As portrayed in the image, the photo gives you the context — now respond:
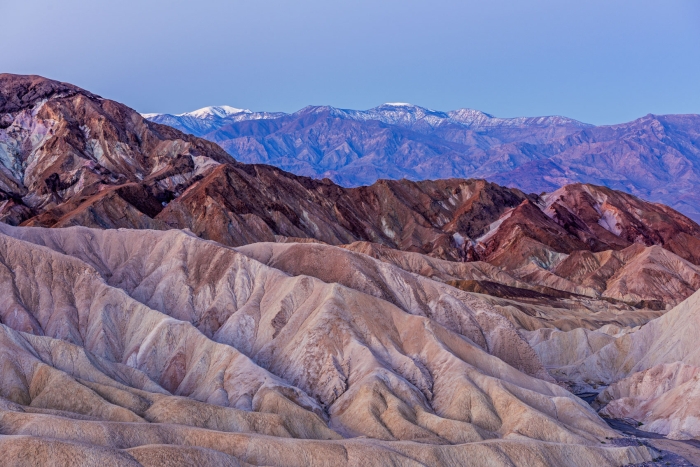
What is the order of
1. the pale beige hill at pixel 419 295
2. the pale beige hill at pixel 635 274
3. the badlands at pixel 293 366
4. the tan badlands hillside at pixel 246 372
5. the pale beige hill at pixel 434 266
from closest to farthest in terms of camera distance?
1. the tan badlands hillside at pixel 246 372
2. the badlands at pixel 293 366
3. the pale beige hill at pixel 419 295
4. the pale beige hill at pixel 434 266
5. the pale beige hill at pixel 635 274

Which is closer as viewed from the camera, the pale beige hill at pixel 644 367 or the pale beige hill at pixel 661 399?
the pale beige hill at pixel 661 399

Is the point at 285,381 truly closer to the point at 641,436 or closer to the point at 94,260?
the point at 641,436

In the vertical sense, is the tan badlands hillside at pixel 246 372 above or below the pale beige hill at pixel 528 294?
below

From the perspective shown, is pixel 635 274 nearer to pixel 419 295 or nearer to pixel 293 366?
pixel 419 295

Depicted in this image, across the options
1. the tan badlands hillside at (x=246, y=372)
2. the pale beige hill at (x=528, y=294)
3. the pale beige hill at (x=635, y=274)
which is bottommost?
the tan badlands hillside at (x=246, y=372)

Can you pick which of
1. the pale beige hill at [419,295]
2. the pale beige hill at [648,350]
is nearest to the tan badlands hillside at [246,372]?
the pale beige hill at [419,295]

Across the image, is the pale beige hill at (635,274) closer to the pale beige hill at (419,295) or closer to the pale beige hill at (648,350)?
the pale beige hill at (648,350)

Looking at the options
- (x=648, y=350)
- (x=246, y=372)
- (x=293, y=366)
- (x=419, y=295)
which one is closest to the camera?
(x=246, y=372)

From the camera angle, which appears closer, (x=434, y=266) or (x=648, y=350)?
(x=648, y=350)

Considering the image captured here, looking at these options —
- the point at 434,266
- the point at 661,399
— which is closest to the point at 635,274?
the point at 434,266

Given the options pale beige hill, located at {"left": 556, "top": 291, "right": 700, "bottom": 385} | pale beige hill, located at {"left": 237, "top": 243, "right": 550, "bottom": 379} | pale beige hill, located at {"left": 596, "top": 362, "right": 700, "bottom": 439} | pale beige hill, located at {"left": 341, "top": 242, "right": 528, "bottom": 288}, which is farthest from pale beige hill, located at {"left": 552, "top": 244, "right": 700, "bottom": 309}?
pale beige hill, located at {"left": 237, "top": 243, "right": 550, "bottom": 379}
